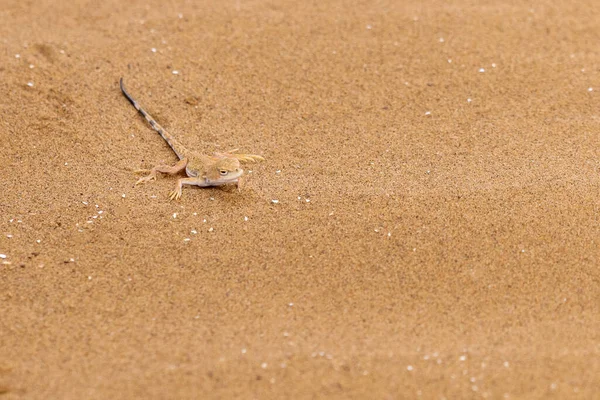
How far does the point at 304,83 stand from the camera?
7.50m

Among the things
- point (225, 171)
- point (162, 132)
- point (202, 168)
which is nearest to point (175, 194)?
point (202, 168)

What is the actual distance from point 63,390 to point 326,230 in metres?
2.27

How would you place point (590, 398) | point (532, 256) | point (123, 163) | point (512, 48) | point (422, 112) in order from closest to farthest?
point (590, 398) → point (532, 256) → point (123, 163) → point (422, 112) → point (512, 48)

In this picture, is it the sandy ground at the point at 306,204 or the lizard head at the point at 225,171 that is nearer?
the sandy ground at the point at 306,204

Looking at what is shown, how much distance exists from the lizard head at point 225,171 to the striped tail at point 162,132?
0.54 m

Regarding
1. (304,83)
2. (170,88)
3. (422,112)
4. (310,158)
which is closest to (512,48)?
(422,112)

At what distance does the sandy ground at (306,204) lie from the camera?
14.7 feet

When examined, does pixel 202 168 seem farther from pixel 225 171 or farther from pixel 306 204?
pixel 306 204

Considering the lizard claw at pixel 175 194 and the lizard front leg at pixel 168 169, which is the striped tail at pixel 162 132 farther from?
the lizard claw at pixel 175 194

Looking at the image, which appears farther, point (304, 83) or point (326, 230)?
point (304, 83)

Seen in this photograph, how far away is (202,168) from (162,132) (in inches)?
35.9

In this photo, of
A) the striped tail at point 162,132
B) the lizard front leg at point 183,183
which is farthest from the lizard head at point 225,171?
the striped tail at point 162,132

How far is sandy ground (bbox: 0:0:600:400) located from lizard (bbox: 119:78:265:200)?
0.10 meters

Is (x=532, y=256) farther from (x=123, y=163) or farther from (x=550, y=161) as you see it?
(x=123, y=163)
